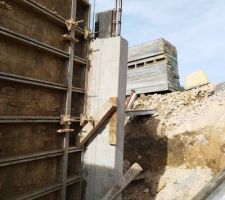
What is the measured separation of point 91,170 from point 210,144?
386 cm

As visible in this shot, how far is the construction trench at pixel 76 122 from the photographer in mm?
4438

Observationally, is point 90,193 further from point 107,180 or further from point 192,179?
point 192,179

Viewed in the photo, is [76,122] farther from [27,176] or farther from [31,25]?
[31,25]

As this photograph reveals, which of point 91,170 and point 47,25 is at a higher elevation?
point 47,25

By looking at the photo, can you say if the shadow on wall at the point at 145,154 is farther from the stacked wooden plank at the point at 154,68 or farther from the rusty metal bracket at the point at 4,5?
the rusty metal bracket at the point at 4,5

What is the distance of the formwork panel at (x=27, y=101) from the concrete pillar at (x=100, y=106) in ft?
3.19

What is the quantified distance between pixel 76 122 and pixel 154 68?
7001 mm

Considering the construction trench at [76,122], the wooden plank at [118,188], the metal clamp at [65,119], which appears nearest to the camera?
the construction trench at [76,122]

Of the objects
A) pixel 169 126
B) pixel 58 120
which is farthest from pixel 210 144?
pixel 58 120

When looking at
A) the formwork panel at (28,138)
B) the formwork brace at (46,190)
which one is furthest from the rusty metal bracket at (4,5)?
the formwork brace at (46,190)

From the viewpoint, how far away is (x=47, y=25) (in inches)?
203

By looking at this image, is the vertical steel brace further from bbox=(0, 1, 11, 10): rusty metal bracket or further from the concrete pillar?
bbox=(0, 1, 11, 10): rusty metal bracket

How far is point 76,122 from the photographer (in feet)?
19.5

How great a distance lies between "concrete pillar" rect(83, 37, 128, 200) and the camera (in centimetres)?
580
